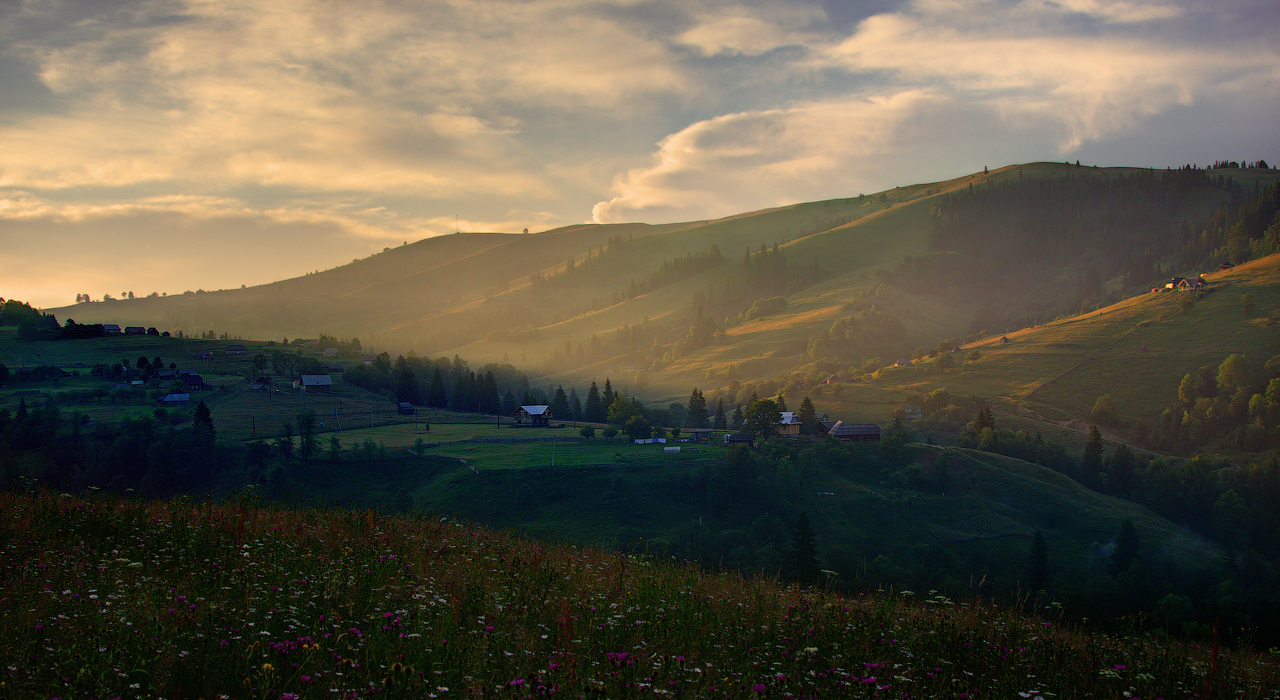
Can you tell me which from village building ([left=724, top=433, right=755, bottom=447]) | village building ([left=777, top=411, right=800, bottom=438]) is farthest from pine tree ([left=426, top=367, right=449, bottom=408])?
village building ([left=777, top=411, right=800, bottom=438])

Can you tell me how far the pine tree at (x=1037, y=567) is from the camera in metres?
70.6

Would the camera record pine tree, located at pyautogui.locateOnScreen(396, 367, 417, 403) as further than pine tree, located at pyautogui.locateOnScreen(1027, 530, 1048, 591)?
Yes

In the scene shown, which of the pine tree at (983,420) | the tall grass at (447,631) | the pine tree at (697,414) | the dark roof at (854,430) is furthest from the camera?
the pine tree at (697,414)

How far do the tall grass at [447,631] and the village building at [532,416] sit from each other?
127 m

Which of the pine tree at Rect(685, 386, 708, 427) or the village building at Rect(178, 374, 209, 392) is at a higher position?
the village building at Rect(178, 374, 209, 392)

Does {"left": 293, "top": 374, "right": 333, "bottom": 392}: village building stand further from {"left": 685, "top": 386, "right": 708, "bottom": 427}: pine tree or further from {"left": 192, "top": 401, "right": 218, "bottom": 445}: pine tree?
{"left": 685, "top": 386, "right": 708, "bottom": 427}: pine tree

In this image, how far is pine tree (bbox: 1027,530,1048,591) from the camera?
70625 millimetres

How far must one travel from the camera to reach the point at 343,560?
9.36 m

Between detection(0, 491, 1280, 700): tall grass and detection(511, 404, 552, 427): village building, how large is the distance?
127 metres

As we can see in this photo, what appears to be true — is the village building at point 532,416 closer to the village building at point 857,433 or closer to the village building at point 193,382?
the village building at point 857,433

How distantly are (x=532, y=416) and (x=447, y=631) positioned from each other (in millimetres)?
133666

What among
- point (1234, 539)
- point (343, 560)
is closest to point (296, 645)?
point (343, 560)

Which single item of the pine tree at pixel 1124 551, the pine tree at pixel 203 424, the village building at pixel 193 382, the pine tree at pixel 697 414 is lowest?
the pine tree at pixel 1124 551

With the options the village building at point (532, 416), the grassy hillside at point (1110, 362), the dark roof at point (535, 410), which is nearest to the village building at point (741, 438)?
the village building at point (532, 416)
